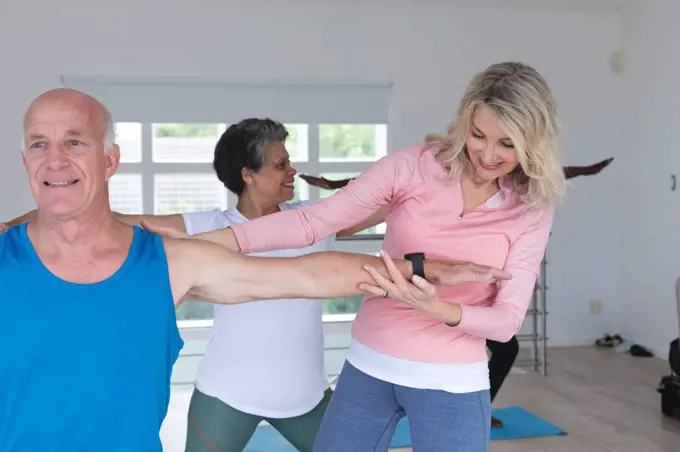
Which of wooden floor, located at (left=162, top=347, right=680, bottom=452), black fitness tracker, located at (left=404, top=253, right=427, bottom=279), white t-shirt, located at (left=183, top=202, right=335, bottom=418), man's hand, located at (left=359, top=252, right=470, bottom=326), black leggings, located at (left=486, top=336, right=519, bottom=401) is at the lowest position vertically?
wooden floor, located at (left=162, top=347, right=680, bottom=452)

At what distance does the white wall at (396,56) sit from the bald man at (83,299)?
4.86 m

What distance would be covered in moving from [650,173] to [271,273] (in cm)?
555

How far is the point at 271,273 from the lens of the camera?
5.23 ft

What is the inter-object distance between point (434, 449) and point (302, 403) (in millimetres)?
592

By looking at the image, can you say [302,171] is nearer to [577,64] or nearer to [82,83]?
[82,83]

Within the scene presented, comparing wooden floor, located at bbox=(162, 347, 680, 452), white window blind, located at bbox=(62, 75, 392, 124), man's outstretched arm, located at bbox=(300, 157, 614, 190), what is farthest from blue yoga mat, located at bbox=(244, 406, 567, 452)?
white window blind, located at bbox=(62, 75, 392, 124)

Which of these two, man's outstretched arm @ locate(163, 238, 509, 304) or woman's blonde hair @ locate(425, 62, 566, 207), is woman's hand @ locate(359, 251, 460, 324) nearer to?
man's outstretched arm @ locate(163, 238, 509, 304)

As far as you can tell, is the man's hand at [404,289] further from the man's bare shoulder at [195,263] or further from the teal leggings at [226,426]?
the teal leggings at [226,426]

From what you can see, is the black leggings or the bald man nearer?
the bald man

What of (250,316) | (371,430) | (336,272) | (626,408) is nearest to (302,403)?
(250,316)

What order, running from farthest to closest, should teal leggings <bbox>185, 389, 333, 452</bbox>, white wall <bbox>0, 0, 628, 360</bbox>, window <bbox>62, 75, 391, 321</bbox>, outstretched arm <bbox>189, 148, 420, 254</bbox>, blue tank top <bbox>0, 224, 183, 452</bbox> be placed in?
window <bbox>62, 75, 391, 321</bbox> → white wall <bbox>0, 0, 628, 360</bbox> → teal leggings <bbox>185, 389, 333, 452</bbox> → outstretched arm <bbox>189, 148, 420, 254</bbox> → blue tank top <bbox>0, 224, 183, 452</bbox>

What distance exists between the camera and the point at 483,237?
185cm

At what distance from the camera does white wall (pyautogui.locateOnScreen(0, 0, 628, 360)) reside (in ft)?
19.6

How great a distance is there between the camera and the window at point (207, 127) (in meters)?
6.11
